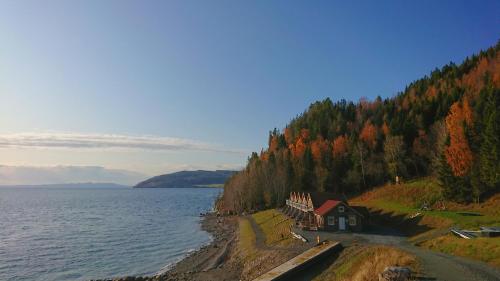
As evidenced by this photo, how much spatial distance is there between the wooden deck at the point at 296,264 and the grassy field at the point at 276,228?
40.6ft

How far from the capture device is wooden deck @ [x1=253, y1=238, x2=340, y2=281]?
106 feet

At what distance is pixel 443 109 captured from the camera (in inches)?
3927

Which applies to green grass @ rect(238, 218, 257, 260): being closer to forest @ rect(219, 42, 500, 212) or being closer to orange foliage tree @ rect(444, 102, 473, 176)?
forest @ rect(219, 42, 500, 212)

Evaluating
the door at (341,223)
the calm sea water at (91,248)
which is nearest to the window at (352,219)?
the door at (341,223)

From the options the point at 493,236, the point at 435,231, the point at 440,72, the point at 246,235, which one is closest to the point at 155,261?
the point at 246,235

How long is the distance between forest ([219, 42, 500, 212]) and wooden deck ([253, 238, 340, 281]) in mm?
35301

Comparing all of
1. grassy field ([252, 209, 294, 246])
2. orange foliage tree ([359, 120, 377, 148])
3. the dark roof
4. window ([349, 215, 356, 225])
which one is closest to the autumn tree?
orange foliage tree ([359, 120, 377, 148])

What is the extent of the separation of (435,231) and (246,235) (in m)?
31.9

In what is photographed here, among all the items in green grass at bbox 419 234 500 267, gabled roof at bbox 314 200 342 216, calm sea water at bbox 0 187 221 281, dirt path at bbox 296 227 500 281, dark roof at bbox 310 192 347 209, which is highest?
dark roof at bbox 310 192 347 209

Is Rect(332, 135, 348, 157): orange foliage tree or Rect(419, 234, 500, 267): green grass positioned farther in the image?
Rect(332, 135, 348, 157): orange foliage tree

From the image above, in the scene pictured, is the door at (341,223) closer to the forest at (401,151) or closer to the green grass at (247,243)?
the green grass at (247,243)

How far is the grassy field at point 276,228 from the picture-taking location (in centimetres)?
5450

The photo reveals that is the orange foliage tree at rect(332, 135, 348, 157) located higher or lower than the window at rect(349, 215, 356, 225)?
higher

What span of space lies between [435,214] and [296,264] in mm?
30281
